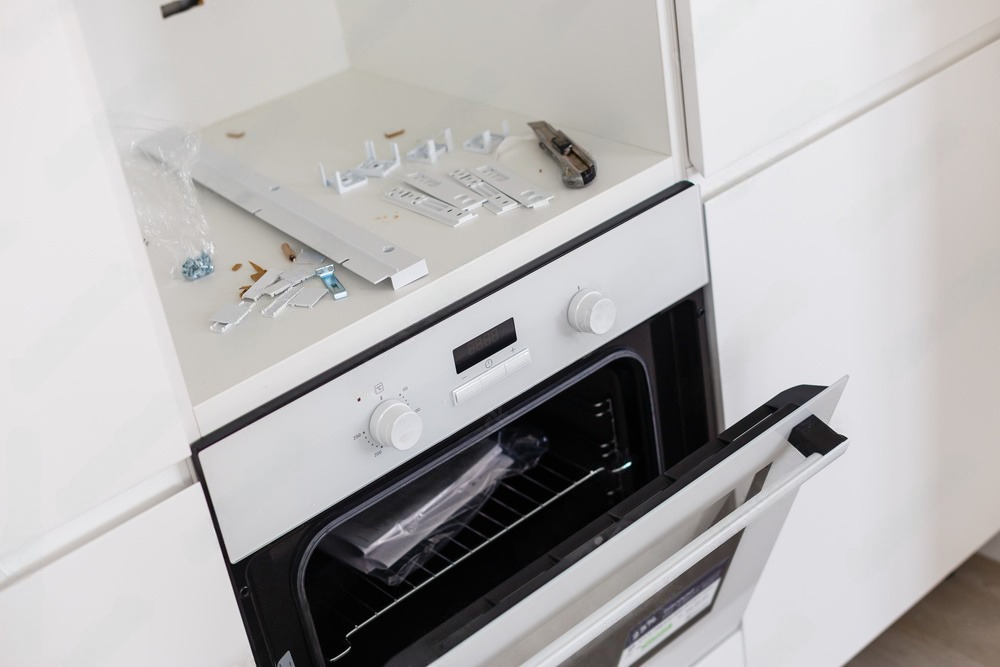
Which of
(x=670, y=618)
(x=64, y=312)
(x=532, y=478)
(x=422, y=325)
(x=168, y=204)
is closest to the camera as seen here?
(x=64, y=312)

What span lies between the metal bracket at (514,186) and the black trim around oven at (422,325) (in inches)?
2.1

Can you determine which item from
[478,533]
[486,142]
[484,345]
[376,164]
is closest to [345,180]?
[376,164]

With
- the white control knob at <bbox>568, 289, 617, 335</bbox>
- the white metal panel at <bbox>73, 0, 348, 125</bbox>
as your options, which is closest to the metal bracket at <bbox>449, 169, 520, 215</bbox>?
the white control knob at <bbox>568, 289, 617, 335</bbox>

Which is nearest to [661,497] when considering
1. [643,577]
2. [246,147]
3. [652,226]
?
[643,577]

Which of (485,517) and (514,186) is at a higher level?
(514,186)

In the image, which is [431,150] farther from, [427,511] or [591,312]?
[427,511]

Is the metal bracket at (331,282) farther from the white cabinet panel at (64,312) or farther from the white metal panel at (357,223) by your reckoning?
the white cabinet panel at (64,312)

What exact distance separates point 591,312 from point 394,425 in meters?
0.24

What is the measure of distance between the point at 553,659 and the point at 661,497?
0.18 m

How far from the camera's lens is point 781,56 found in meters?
1.16

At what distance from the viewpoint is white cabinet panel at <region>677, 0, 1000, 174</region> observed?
1093 millimetres

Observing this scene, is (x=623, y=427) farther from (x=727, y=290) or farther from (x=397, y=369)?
(x=397, y=369)

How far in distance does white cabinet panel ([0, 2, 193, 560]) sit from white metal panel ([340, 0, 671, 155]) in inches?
21.6

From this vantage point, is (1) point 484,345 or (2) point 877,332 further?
(2) point 877,332
